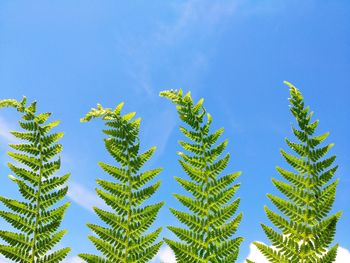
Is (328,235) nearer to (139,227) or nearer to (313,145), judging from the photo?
(313,145)

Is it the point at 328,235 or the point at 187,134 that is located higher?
the point at 187,134

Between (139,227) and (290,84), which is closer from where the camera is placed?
(139,227)

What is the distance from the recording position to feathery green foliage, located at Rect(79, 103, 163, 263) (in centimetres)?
294

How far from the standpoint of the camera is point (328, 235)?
2752mm

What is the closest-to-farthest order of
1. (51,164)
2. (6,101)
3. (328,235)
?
(328,235) < (51,164) < (6,101)

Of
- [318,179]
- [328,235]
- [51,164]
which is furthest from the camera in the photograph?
[51,164]

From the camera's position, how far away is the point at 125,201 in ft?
9.99

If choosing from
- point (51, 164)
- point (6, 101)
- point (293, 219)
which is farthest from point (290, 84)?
point (6, 101)

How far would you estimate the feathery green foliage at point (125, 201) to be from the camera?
2.94 metres

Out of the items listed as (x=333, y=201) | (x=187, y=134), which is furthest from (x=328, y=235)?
(x=187, y=134)

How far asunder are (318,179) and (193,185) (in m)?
0.82

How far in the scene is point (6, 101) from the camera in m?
3.56

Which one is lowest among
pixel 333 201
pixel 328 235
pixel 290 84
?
pixel 328 235

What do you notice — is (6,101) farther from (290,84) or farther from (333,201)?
(333,201)
